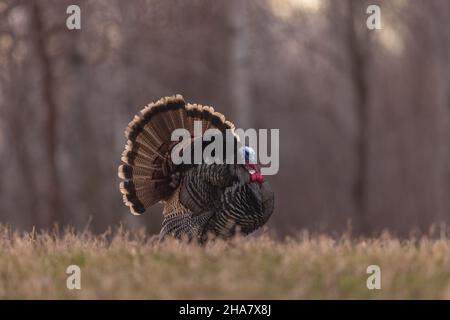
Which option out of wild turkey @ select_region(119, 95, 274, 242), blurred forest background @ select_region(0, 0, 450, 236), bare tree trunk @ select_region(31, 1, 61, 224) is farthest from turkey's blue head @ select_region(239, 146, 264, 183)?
bare tree trunk @ select_region(31, 1, 61, 224)

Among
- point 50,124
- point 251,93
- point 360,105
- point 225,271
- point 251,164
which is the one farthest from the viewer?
point 360,105

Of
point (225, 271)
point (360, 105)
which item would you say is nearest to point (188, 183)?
point (225, 271)

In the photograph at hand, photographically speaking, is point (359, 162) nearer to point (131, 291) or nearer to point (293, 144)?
point (293, 144)

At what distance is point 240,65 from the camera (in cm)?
1709

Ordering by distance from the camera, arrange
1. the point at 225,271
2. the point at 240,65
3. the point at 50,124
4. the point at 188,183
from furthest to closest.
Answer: the point at 240,65 < the point at 50,124 < the point at 188,183 < the point at 225,271

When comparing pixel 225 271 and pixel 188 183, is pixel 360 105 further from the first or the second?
pixel 225 271

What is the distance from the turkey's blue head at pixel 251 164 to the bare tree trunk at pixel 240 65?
9325mm

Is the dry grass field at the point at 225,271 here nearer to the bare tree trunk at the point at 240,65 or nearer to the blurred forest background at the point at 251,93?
the blurred forest background at the point at 251,93

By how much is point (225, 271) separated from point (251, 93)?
563 inches

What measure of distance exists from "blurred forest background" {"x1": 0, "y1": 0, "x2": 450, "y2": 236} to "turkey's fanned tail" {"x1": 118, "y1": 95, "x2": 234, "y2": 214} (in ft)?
14.9

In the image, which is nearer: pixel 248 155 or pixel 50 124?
pixel 248 155

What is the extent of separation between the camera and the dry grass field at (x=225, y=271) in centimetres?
536

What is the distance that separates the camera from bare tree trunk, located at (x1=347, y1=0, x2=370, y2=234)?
1998 cm

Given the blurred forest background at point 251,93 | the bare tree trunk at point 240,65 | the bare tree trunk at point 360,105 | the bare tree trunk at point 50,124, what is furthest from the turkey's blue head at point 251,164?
the bare tree trunk at point 360,105
